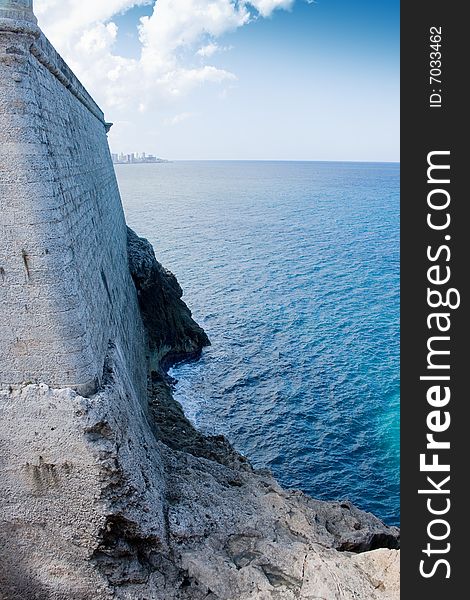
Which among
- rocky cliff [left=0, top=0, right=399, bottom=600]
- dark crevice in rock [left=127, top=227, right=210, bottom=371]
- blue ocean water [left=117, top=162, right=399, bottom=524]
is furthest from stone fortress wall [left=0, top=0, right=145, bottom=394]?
dark crevice in rock [left=127, top=227, right=210, bottom=371]

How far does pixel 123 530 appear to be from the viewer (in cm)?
1019

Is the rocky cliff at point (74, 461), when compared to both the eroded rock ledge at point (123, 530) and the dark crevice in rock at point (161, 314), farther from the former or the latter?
the dark crevice in rock at point (161, 314)

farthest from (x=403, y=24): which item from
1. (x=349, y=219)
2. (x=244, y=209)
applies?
(x=244, y=209)

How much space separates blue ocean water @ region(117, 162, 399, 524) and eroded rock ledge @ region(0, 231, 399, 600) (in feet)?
32.1

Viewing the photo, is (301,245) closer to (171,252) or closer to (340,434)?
(171,252)

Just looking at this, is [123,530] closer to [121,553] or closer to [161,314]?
[121,553]

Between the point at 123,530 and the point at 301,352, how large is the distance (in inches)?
846

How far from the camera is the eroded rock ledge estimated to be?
31.0ft

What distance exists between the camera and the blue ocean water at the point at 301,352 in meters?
22.4

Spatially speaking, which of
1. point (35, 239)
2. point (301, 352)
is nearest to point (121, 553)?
point (35, 239)

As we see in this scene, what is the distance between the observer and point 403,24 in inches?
316

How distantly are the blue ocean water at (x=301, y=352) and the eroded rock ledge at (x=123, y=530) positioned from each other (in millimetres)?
9798

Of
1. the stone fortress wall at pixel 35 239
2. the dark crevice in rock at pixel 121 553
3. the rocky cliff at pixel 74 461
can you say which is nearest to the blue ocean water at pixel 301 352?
the rocky cliff at pixel 74 461

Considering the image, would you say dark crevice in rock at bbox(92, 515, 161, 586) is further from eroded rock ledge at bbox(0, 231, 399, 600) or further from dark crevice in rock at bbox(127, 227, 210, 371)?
dark crevice in rock at bbox(127, 227, 210, 371)
